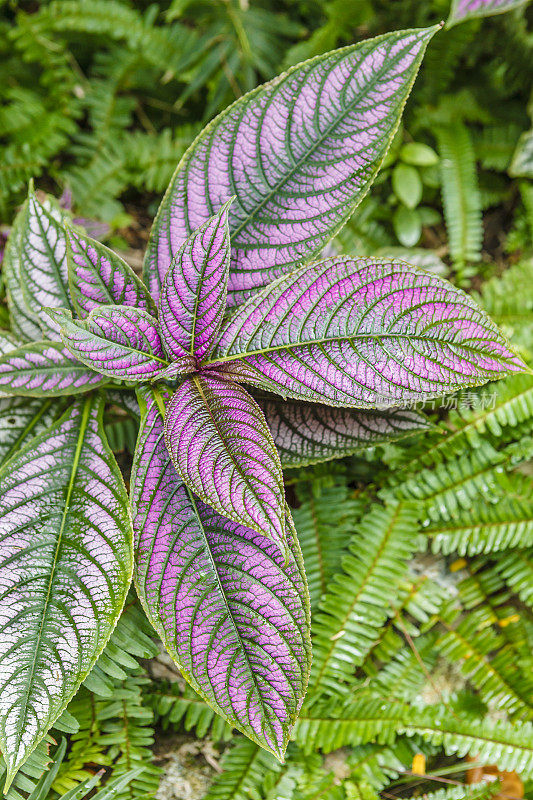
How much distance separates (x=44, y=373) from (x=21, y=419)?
271mm

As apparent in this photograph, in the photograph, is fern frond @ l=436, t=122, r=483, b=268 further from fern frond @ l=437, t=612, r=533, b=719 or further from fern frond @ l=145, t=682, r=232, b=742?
fern frond @ l=145, t=682, r=232, b=742

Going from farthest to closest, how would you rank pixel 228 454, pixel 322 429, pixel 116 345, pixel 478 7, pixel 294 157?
pixel 478 7
pixel 322 429
pixel 294 157
pixel 116 345
pixel 228 454

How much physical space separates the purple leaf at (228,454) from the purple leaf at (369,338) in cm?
10

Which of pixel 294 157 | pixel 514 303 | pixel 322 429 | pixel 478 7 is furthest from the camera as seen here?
pixel 514 303

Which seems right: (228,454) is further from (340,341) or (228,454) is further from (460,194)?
(460,194)

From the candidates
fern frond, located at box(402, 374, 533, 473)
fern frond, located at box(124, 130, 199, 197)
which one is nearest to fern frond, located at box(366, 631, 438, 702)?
fern frond, located at box(402, 374, 533, 473)

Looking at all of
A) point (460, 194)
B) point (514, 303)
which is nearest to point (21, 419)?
point (514, 303)

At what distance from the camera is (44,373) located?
1451 mm

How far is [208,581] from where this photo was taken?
1258 mm

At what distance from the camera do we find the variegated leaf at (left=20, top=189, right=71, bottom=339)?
5.16ft

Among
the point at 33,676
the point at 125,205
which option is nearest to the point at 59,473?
the point at 33,676

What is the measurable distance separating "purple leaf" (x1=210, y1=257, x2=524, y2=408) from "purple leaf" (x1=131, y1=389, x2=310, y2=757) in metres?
0.35

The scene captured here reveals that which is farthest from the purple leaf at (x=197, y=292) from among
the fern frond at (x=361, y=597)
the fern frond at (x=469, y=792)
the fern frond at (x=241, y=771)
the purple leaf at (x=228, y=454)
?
the fern frond at (x=469, y=792)

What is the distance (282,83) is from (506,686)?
198cm
